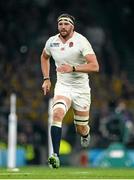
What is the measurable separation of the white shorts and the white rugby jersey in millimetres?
99

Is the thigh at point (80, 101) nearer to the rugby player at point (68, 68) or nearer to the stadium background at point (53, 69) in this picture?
the rugby player at point (68, 68)

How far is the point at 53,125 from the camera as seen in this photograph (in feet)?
45.7

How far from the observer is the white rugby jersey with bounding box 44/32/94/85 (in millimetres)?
14359

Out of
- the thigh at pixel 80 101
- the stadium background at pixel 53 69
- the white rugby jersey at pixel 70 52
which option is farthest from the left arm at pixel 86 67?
the stadium background at pixel 53 69

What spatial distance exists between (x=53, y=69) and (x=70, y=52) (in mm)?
12618

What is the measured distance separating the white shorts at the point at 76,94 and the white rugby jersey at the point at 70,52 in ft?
0.33

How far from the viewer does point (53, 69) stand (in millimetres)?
27031

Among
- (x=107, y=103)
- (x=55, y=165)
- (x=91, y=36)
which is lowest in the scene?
(x=55, y=165)

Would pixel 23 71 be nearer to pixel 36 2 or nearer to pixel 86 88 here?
pixel 36 2

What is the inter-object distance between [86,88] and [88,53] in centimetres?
90

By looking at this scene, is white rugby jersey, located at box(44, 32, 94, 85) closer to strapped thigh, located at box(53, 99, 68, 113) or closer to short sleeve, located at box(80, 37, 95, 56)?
short sleeve, located at box(80, 37, 95, 56)

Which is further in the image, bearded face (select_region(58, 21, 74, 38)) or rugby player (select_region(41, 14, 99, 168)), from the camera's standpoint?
bearded face (select_region(58, 21, 74, 38))

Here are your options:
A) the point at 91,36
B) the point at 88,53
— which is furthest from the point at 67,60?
the point at 91,36

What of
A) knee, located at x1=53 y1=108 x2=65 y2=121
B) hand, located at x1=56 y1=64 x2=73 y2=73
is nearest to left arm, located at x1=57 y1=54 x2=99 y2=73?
hand, located at x1=56 y1=64 x2=73 y2=73
